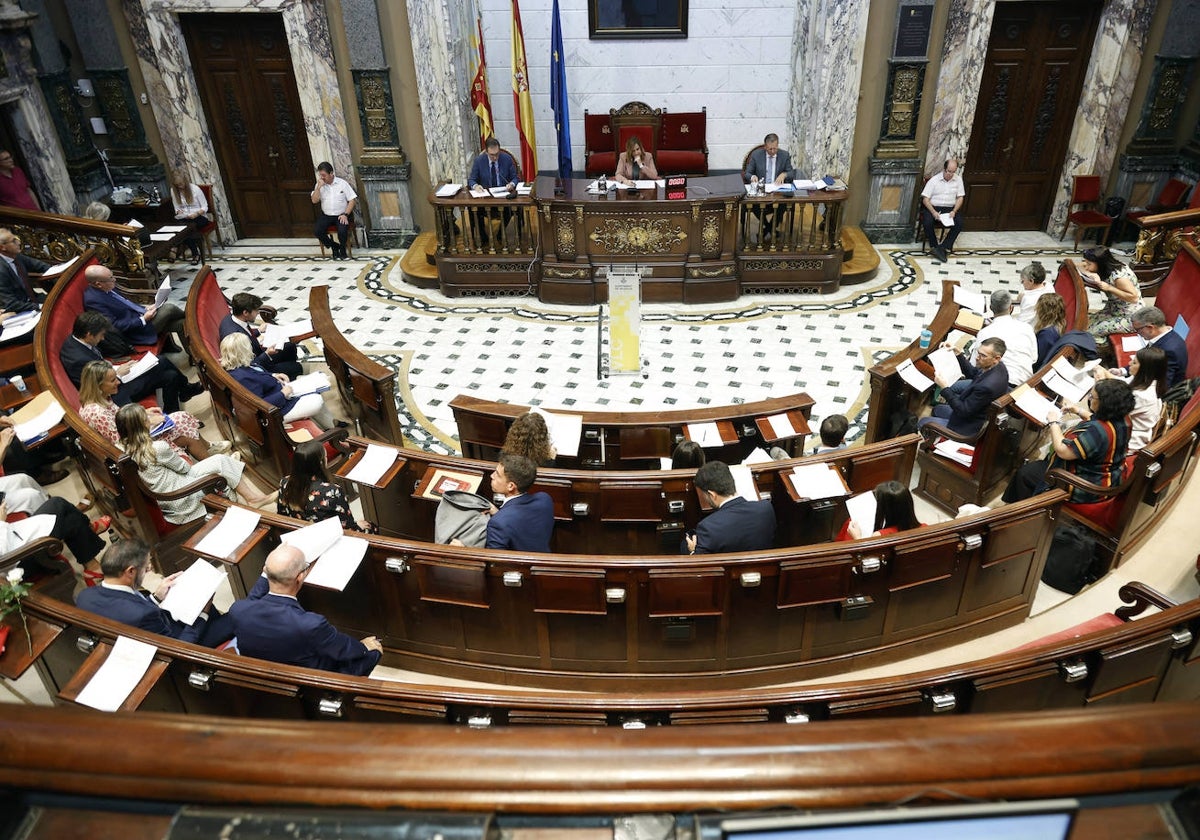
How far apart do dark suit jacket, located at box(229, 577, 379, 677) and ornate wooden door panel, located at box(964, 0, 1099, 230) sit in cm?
971

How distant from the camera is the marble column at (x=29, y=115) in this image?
367 inches

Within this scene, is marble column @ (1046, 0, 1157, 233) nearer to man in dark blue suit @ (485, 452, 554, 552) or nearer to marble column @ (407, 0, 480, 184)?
marble column @ (407, 0, 480, 184)

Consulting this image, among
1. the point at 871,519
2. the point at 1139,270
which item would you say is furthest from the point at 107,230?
the point at 1139,270

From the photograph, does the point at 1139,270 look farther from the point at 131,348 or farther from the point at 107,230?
the point at 107,230

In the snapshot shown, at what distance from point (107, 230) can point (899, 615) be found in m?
8.72

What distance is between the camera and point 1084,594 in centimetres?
496

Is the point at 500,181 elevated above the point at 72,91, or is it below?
below

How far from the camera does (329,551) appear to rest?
157 inches

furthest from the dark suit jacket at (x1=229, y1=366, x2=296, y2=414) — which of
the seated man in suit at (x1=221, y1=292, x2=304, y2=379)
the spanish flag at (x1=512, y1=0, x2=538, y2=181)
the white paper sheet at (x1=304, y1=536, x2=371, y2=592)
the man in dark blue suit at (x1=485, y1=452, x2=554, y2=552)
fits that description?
the spanish flag at (x1=512, y1=0, x2=538, y2=181)

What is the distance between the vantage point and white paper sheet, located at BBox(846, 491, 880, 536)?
4.38 metres

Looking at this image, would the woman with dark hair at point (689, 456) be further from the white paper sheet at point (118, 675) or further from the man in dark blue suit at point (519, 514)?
the white paper sheet at point (118, 675)

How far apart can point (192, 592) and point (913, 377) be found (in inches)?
191

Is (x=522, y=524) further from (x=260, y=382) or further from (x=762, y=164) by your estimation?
(x=762, y=164)

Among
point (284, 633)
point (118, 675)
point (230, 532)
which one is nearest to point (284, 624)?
point (284, 633)
